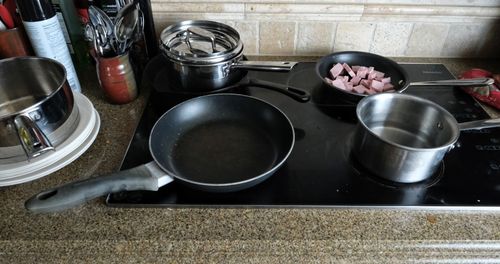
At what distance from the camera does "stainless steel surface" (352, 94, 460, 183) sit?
1.53 feet

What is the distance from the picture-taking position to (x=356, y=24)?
0.80 metres

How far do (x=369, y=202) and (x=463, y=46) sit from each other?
62cm

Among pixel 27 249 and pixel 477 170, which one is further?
pixel 477 170

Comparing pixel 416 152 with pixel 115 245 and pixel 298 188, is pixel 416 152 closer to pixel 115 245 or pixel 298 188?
pixel 298 188

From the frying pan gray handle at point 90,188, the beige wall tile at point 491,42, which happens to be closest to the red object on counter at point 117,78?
the frying pan gray handle at point 90,188

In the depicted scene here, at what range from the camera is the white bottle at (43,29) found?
22.0 inches

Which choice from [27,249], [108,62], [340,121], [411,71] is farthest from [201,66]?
[411,71]

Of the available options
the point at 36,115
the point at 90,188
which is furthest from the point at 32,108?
the point at 90,188

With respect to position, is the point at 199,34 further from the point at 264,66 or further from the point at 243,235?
the point at 243,235

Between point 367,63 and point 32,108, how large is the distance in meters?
0.66

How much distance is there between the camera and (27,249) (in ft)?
1.40

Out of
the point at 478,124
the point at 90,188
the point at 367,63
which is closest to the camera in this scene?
the point at 90,188

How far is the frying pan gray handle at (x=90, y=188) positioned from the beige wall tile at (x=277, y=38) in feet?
1.60

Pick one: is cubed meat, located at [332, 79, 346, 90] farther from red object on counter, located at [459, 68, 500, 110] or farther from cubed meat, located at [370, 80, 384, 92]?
red object on counter, located at [459, 68, 500, 110]
